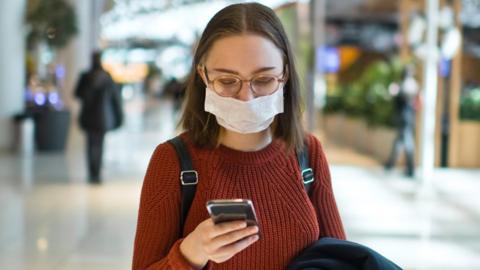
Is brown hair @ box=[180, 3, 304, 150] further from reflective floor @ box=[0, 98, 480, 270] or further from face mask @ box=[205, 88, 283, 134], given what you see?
reflective floor @ box=[0, 98, 480, 270]

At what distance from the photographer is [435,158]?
13695 millimetres

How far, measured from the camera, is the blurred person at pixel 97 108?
10141mm

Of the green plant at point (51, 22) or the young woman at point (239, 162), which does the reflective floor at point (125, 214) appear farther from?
the young woman at point (239, 162)

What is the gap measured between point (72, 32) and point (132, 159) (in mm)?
4496

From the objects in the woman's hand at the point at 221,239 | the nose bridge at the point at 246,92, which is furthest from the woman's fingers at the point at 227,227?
the nose bridge at the point at 246,92

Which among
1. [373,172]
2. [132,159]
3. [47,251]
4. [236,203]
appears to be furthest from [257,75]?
[132,159]

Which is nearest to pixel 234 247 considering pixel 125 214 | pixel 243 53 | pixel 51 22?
pixel 243 53

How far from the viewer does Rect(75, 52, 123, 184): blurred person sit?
10.1 m

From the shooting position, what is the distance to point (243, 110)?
179 centimetres

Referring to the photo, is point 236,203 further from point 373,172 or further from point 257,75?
point 373,172

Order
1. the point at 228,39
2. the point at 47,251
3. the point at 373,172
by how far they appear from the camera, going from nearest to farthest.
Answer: the point at 228,39, the point at 47,251, the point at 373,172

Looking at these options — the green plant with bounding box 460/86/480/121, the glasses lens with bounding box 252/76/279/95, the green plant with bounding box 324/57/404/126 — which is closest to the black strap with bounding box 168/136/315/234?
the glasses lens with bounding box 252/76/279/95

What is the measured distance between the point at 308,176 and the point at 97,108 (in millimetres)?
8531

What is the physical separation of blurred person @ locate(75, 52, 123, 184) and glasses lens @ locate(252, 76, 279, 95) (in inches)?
336
